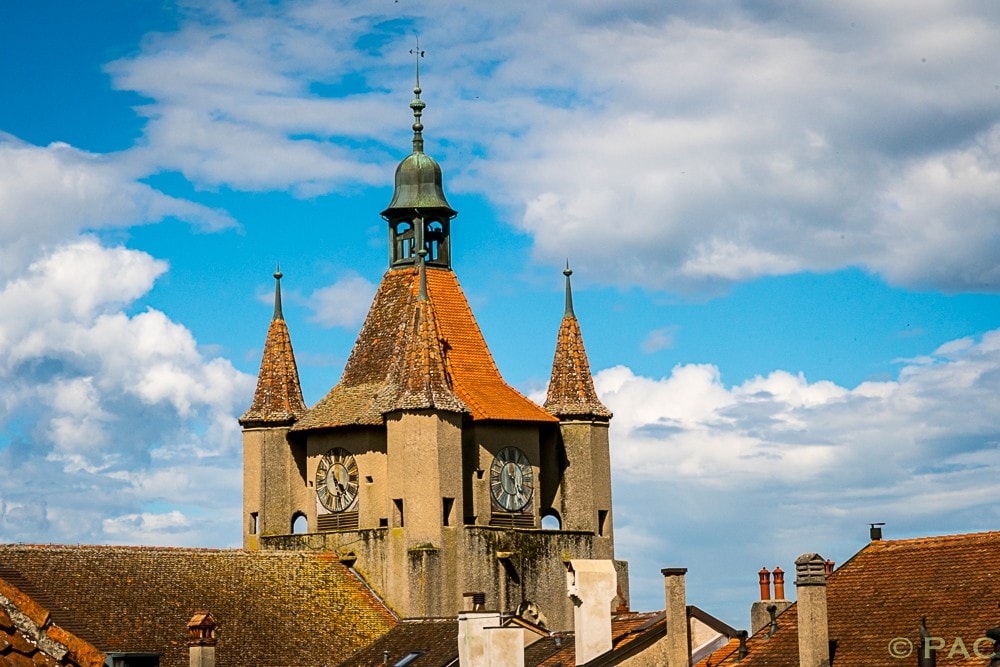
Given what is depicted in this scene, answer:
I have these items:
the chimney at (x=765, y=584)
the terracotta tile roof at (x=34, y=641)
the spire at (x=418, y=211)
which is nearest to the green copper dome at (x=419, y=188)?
the spire at (x=418, y=211)

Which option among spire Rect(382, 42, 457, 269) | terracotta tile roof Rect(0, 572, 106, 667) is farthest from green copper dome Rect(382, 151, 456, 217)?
terracotta tile roof Rect(0, 572, 106, 667)

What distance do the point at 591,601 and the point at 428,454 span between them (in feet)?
78.8

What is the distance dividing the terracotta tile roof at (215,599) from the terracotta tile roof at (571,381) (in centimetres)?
1014

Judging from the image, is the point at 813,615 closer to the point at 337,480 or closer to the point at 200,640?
the point at 200,640

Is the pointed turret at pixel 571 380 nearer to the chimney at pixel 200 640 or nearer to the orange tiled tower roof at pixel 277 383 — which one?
the orange tiled tower roof at pixel 277 383

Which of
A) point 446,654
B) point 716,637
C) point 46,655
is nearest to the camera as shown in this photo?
point 46,655

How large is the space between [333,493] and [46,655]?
52.2m

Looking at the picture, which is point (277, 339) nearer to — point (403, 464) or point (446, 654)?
point (403, 464)

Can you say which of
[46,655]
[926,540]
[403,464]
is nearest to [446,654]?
[403,464]

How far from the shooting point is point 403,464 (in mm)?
63406

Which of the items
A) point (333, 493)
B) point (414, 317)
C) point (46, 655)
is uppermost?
point (414, 317)

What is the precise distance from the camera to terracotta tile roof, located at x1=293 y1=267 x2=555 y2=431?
65.7 metres

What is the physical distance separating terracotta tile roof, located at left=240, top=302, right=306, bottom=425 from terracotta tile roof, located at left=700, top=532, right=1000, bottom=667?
34.7 meters

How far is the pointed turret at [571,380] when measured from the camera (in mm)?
69375
